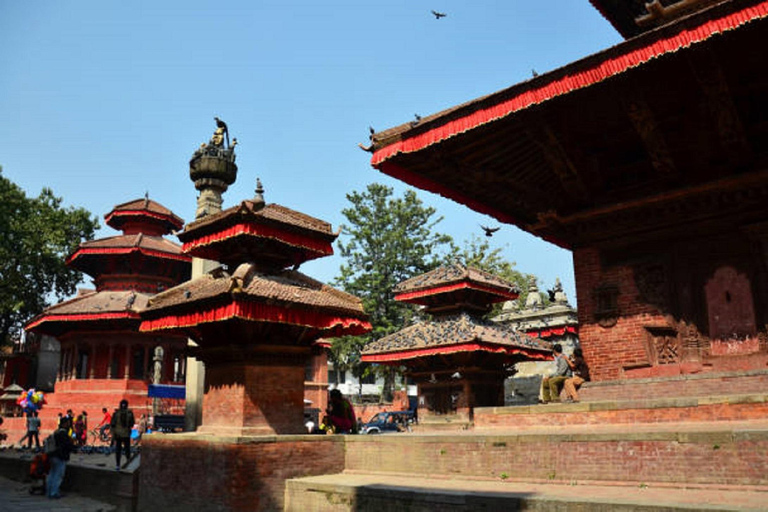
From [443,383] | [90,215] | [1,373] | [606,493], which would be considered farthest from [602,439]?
[1,373]

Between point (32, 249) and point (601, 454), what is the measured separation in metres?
40.4

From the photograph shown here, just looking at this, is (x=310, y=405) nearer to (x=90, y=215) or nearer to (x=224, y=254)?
(x=90, y=215)

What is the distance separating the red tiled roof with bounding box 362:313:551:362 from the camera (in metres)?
18.2

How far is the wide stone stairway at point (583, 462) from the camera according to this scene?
6465mm

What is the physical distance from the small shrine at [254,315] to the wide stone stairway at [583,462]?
170 cm

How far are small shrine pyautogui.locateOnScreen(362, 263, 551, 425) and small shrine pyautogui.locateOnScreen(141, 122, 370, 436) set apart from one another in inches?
285

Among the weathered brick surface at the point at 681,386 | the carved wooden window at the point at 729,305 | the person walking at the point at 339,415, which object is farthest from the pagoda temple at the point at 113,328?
the carved wooden window at the point at 729,305

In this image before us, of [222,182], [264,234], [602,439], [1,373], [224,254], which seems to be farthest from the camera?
[1,373]

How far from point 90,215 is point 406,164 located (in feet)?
127

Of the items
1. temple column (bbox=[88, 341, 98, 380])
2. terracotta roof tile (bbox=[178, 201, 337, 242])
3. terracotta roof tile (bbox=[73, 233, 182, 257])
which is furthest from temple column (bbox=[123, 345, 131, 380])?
terracotta roof tile (bbox=[178, 201, 337, 242])

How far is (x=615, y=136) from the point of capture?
9.99 meters

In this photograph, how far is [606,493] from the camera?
6781 mm

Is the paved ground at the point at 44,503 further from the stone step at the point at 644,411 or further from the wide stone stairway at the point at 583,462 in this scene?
the stone step at the point at 644,411

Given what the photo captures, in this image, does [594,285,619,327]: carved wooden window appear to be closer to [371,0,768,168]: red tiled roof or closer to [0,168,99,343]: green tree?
[371,0,768,168]: red tiled roof
